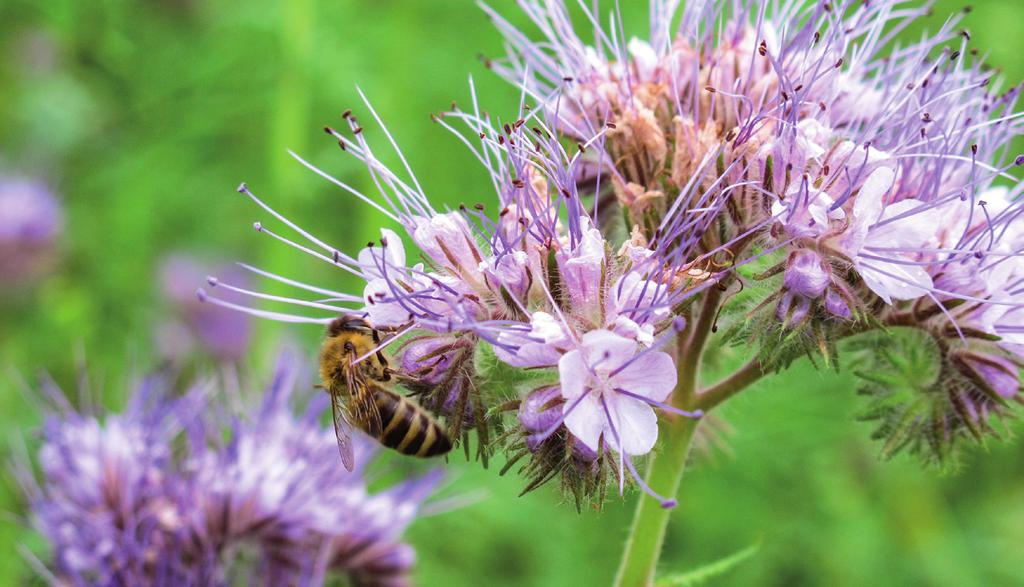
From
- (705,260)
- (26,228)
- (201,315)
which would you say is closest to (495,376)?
(705,260)

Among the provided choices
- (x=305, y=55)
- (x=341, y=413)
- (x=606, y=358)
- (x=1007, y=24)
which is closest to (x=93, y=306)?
(x=305, y=55)

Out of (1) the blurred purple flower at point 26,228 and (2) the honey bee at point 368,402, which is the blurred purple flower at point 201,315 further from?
(2) the honey bee at point 368,402

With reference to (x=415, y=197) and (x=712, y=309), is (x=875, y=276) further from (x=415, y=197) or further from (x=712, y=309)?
(x=415, y=197)

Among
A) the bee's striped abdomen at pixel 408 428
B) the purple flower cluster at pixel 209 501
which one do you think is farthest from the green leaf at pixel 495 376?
the purple flower cluster at pixel 209 501

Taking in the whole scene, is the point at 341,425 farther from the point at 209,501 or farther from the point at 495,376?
the point at 209,501

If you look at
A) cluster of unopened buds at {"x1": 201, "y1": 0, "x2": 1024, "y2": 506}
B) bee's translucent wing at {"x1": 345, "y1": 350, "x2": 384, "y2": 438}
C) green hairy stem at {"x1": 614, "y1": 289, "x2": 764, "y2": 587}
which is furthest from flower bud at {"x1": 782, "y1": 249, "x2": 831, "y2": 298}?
bee's translucent wing at {"x1": 345, "y1": 350, "x2": 384, "y2": 438}

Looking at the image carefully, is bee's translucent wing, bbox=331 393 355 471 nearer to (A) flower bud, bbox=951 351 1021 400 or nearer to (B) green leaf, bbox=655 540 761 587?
(B) green leaf, bbox=655 540 761 587
